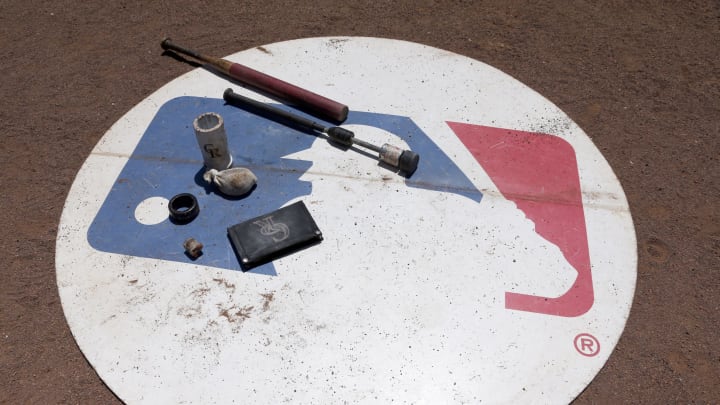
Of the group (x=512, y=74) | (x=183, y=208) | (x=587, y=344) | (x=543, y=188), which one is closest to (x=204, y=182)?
(x=183, y=208)

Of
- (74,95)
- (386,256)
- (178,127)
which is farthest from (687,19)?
(74,95)

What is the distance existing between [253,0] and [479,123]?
8.84ft

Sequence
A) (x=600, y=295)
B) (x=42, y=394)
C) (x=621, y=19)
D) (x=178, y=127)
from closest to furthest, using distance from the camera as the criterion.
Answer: (x=42, y=394) → (x=600, y=295) → (x=178, y=127) → (x=621, y=19)

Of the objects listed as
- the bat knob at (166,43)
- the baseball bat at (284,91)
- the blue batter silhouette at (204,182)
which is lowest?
the blue batter silhouette at (204,182)

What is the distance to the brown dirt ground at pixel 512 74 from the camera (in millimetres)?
2723

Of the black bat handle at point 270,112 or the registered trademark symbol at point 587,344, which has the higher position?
the black bat handle at point 270,112

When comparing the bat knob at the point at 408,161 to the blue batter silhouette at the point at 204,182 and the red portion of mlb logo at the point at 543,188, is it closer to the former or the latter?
the blue batter silhouette at the point at 204,182

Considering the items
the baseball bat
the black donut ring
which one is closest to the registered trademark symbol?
the baseball bat

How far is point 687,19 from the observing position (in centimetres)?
485

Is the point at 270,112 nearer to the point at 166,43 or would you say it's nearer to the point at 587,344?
the point at 166,43

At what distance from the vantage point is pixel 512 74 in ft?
13.9

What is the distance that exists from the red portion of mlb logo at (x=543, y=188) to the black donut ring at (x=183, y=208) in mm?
1752

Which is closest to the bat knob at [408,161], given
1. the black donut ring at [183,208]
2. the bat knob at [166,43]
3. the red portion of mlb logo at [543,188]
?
the red portion of mlb logo at [543,188]

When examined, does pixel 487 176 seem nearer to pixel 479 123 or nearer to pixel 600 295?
pixel 479 123
